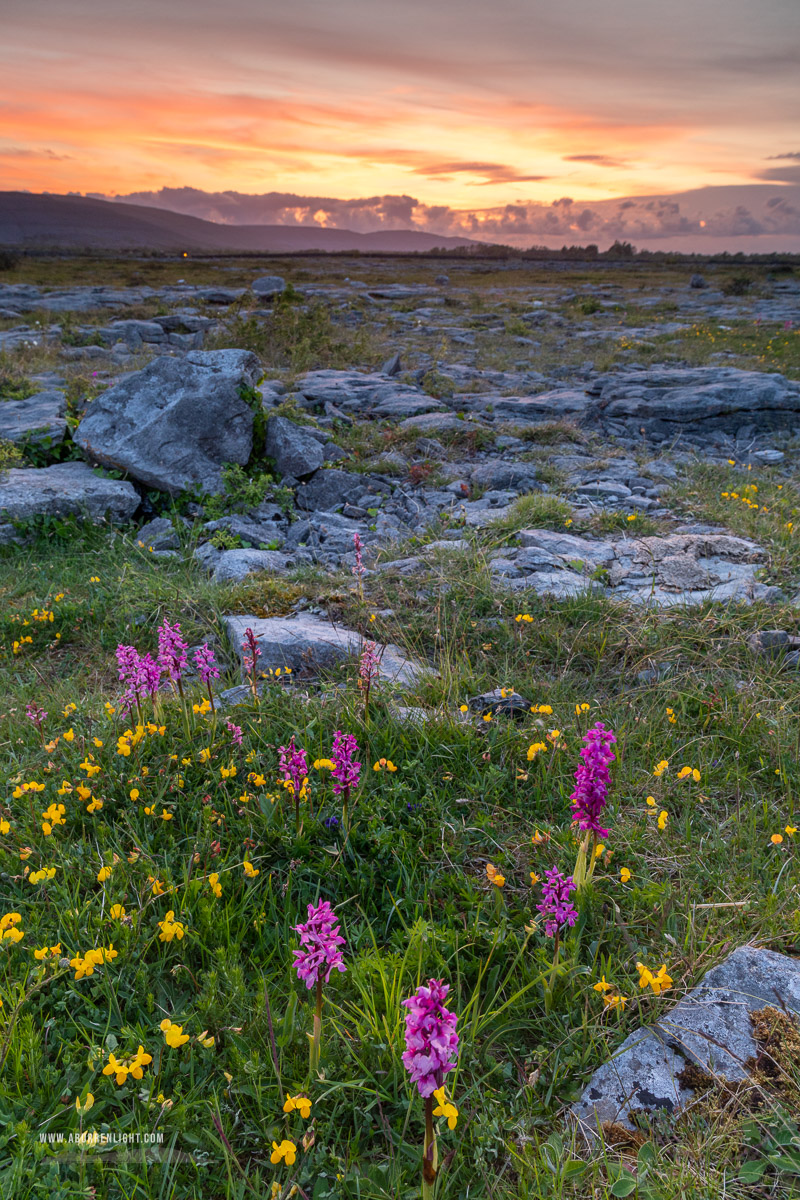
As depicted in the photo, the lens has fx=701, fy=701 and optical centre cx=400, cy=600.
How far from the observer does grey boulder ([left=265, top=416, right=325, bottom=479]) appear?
873cm

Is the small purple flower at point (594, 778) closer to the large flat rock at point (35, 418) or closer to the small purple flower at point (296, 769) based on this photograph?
the small purple flower at point (296, 769)

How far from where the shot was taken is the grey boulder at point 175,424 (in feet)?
26.5

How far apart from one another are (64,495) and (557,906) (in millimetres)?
6919

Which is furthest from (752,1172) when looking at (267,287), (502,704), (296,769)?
(267,287)

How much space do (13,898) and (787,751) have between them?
12.1 feet

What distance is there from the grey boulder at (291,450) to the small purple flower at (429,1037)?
7.76 meters

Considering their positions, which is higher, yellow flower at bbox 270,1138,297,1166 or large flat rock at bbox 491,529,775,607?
large flat rock at bbox 491,529,775,607

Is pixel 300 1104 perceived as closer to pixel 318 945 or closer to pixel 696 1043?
pixel 318 945

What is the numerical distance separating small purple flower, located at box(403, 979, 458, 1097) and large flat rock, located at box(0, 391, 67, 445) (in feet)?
29.2

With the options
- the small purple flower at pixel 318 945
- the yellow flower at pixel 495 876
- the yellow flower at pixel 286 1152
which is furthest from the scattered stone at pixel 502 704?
the yellow flower at pixel 286 1152

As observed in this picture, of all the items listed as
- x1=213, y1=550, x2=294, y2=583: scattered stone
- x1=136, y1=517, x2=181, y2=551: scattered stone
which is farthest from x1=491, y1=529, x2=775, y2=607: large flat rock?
x1=136, y1=517, x2=181, y2=551: scattered stone

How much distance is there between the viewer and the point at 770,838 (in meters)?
3.13

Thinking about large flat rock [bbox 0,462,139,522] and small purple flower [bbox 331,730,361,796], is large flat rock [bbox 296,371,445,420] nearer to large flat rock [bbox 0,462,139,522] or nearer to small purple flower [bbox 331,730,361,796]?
large flat rock [bbox 0,462,139,522]

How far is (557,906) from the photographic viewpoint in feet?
7.52
